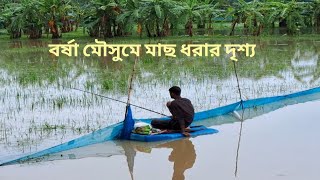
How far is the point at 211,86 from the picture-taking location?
963cm

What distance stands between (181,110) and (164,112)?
1.44 metres

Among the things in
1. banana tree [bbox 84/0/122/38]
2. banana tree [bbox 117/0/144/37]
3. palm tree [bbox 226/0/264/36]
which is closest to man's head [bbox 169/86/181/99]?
banana tree [bbox 117/0/144/37]

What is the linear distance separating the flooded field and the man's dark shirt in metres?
0.26

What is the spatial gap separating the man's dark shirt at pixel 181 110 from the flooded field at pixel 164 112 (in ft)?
0.87

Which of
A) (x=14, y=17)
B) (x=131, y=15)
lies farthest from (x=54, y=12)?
(x=131, y=15)

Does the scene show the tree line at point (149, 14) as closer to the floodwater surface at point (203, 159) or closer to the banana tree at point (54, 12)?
the banana tree at point (54, 12)

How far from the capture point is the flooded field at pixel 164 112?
5145mm

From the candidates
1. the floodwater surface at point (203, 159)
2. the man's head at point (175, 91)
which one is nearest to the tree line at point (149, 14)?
the man's head at point (175, 91)

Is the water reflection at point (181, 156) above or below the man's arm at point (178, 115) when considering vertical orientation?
below

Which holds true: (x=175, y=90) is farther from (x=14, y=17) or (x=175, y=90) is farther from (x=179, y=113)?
(x=14, y=17)

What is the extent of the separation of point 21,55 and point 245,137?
11878mm

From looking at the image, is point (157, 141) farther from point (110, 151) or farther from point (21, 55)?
point (21, 55)

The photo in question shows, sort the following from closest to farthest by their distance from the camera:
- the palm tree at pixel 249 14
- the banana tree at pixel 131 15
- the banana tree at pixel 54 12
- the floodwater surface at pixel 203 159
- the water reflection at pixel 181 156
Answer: the floodwater surface at pixel 203 159 → the water reflection at pixel 181 156 → the banana tree at pixel 131 15 → the palm tree at pixel 249 14 → the banana tree at pixel 54 12

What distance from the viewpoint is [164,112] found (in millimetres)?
7660
